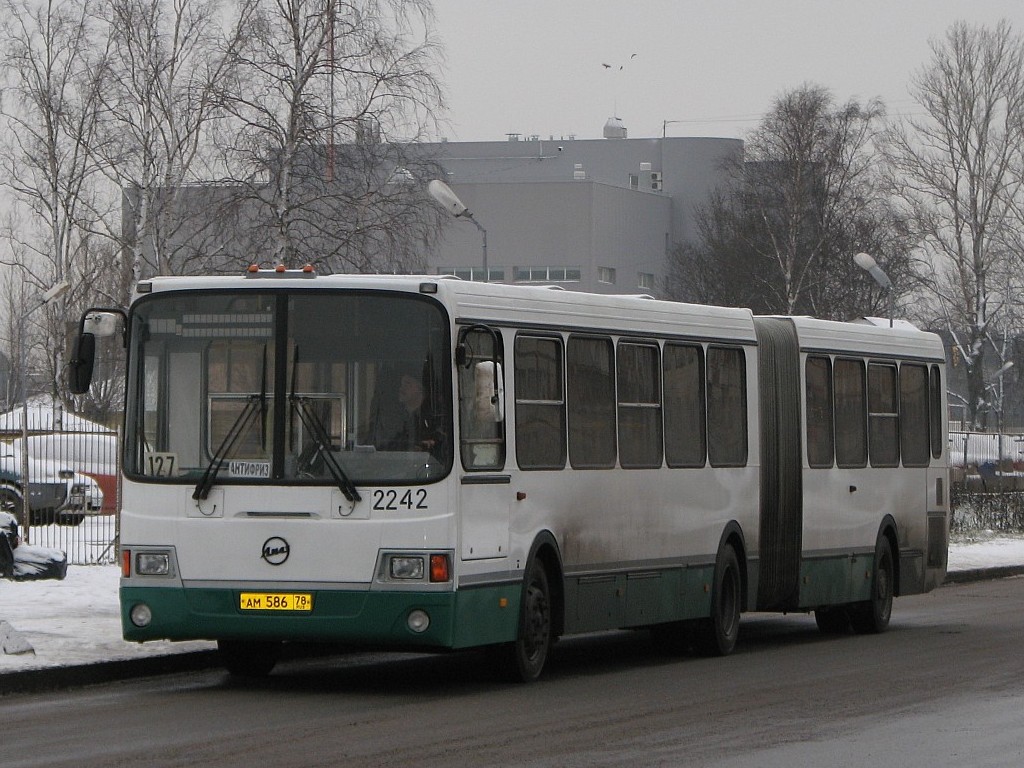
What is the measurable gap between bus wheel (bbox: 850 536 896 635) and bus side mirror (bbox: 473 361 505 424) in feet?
25.4

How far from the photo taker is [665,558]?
52.3ft

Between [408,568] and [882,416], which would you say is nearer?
[408,568]

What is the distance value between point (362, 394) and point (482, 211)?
77063 mm

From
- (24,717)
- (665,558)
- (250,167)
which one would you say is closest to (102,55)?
(250,167)

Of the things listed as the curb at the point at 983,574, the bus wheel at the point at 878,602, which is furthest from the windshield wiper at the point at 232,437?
the curb at the point at 983,574

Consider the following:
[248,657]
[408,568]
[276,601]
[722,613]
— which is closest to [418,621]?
[408,568]

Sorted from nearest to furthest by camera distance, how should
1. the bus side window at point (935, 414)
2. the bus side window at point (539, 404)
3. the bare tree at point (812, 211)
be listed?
1. the bus side window at point (539, 404)
2. the bus side window at point (935, 414)
3. the bare tree at point (812, 211)

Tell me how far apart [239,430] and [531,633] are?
97.0 inches

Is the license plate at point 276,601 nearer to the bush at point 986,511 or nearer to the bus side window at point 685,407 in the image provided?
the bus side window at point 685,407

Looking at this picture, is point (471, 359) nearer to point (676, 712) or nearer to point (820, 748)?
point (676, 712)

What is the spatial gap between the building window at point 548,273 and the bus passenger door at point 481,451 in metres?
74.0

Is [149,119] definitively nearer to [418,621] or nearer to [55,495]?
[55,495]

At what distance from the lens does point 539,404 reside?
14125mm

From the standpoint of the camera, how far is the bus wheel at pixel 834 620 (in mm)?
20047
